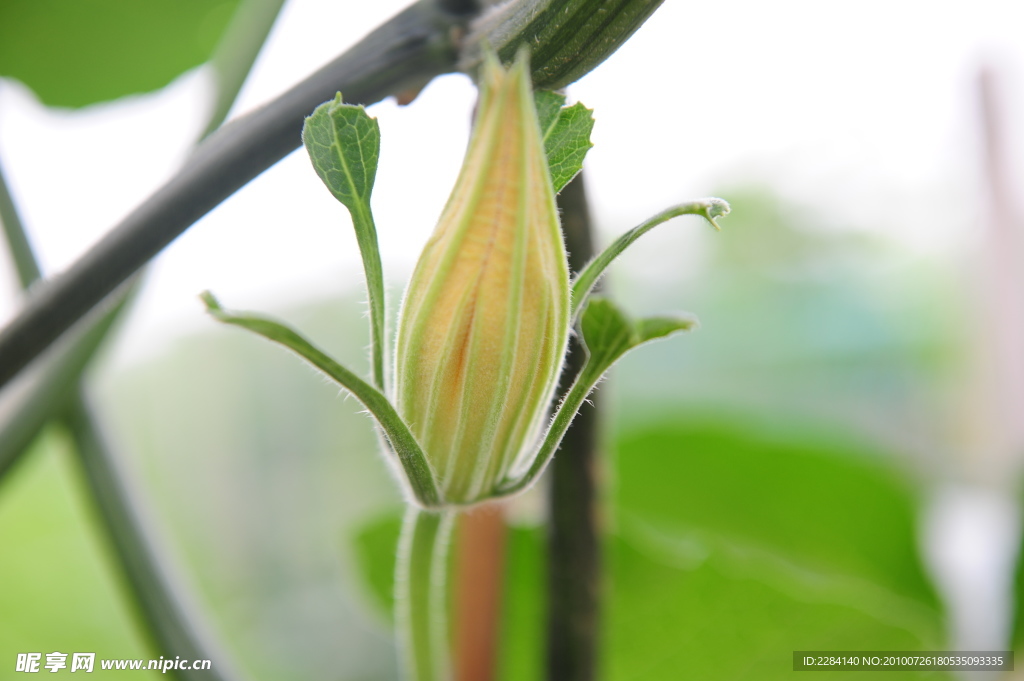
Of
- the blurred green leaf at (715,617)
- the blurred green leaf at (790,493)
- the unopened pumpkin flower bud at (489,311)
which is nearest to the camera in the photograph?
the unopened pumpkin flower bud at (489,311)

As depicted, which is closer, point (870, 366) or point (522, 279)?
point (522, 279)

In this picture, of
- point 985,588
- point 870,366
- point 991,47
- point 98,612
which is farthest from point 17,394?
point 870,366

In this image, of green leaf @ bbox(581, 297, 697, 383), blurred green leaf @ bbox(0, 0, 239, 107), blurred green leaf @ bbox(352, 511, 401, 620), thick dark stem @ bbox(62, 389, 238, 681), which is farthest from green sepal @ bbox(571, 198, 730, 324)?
blurred green leaf @ bbox(0, 0, 239, 107)

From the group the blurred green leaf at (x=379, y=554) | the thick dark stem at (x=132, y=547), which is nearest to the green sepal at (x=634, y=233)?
the thick dark stem at (x=132, y=547)

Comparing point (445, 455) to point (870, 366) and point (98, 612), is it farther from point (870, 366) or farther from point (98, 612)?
point (870, 366)

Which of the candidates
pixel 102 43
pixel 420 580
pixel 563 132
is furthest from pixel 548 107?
pixel 102 43

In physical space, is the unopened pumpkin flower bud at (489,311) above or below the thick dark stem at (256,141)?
below

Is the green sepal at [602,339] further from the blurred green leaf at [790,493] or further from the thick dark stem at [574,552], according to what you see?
the blurred green leaf at [790,493]

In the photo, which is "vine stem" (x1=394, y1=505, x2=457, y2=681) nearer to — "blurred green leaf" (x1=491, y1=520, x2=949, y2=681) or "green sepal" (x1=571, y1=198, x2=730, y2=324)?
"green sepal" (x1=571, y1=198, x2=730, y2=324)
